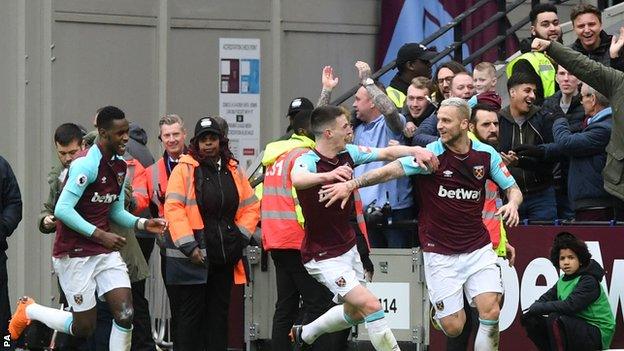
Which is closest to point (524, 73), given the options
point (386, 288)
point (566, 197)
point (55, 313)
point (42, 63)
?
point (566, 197)

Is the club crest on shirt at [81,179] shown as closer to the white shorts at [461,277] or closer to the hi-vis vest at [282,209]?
the hi-vis vest at [282,209]

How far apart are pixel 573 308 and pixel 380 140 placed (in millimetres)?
2305

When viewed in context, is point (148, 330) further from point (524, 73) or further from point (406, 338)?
point (524, 73)

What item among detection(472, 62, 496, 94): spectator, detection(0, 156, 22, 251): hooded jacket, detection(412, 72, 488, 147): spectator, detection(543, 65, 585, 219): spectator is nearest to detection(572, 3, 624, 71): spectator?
detection(543, 65, 585, 219): spectator

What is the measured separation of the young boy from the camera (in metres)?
14.4

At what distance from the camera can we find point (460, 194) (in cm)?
1379

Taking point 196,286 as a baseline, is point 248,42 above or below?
above

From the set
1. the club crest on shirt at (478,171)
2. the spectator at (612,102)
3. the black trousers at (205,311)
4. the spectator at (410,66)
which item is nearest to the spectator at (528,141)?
the spectator at (410,66)

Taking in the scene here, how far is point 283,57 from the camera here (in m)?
21.3

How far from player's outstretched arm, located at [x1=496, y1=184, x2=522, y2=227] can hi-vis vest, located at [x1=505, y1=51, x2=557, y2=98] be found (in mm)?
3196

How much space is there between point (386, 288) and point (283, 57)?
20.7 ft

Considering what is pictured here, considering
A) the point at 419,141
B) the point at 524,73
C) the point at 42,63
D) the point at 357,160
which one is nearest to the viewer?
the point at 357,160

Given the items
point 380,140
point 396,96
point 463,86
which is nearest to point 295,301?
point 380,140

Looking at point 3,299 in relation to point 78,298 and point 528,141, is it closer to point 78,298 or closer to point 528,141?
point 78,298
